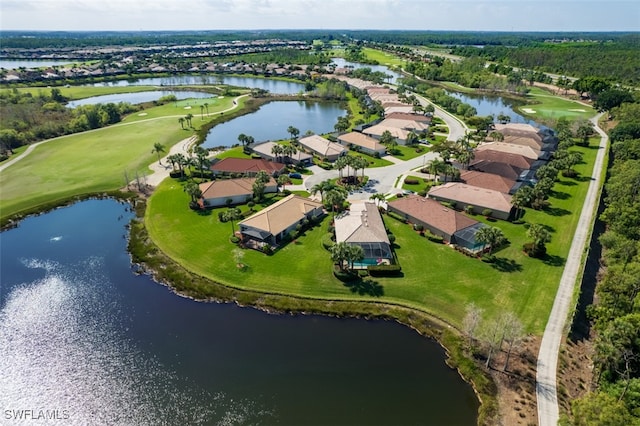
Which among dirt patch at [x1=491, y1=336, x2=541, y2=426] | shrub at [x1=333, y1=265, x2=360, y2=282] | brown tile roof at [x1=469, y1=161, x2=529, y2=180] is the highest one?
brown tile roof at [x1=469, y1=161, x2=529, y2=180]

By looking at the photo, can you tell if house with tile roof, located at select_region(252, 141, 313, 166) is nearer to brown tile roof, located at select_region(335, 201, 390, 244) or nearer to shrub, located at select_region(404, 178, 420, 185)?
shrub, located at select_region(404, 178, 420, 185)

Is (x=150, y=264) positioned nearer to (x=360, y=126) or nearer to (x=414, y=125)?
(x=360, y=126)

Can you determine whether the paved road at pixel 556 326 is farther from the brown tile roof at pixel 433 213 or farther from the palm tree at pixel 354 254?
the palm tree at pixel 354 254

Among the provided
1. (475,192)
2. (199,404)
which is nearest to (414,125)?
(475,192)

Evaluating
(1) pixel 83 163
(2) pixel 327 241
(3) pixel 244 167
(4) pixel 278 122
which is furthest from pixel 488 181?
(1) pixel 83 163

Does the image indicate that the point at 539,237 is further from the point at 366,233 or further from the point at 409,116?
the point at 409,116

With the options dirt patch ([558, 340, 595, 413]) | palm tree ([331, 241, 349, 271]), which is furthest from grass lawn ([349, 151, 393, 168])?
dirt patch ([558, 340, 595, 413])

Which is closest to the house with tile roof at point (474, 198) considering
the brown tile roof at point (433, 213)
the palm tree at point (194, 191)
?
the brown tile roof at point (433, 213)

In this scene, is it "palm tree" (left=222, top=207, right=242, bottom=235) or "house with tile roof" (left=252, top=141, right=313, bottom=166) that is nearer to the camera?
"palm tree" (left=222, top=207, right=242, bottom=235)
